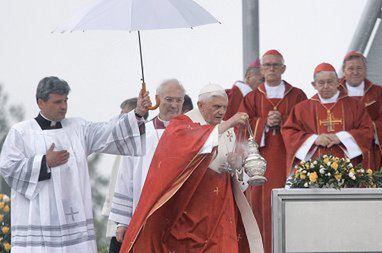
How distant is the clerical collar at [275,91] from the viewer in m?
14.4

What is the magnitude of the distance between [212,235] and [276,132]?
2976 millimetres

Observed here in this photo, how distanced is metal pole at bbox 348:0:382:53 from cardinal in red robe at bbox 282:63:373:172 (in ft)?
7.44

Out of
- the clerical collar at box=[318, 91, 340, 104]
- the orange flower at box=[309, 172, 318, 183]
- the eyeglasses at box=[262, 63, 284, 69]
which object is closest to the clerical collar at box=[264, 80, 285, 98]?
the eyeglasses at box=[262, 63, 284, 69]

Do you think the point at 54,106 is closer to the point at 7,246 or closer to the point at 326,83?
the point at 7,246

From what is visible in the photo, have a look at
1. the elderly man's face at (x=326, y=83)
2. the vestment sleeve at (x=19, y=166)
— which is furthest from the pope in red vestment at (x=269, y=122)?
the vestment sleeve at (x=19, y=166)

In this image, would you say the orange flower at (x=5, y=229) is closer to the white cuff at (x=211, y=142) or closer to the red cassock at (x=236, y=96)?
the red cassock at (x=236, y=96)

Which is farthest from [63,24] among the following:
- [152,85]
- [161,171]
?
[152,85]

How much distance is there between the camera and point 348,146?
530 inches

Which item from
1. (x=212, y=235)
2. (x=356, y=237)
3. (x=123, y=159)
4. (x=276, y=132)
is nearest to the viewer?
(x=212, y=235)

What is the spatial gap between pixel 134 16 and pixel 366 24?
5102mm

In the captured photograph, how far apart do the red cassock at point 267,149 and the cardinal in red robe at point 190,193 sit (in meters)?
2.49

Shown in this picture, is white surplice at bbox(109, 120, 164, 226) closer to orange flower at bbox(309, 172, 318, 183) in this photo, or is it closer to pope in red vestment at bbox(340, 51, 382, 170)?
orange flower at bbox(309, 172, 318, 183)

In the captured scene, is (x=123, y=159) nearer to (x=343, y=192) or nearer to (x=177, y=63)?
(x=343, y=192)

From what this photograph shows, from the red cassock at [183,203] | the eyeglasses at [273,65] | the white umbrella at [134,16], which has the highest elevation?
the white umbrella at [134,16]
